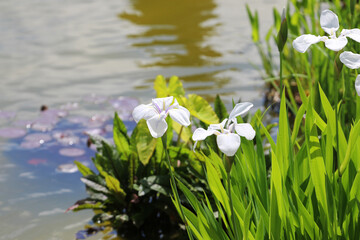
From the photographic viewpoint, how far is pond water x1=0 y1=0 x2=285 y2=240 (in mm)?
2686

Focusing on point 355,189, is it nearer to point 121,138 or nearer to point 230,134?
point 230,134

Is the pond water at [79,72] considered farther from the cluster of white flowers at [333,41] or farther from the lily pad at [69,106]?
the cluster of white flowers at [333,41]

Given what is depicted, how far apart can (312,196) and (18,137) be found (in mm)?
2221

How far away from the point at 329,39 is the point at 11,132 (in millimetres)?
2476

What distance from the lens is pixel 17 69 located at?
4.21m

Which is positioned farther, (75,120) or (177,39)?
(177,39)

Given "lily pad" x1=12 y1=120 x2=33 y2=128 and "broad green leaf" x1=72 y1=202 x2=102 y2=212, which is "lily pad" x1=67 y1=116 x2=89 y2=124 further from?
"broad green leaf" x1=72 y1=202 x2=102 y2=212

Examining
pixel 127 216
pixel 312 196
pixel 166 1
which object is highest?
pixel 166 1

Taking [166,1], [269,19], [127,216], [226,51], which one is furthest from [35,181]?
[166,1]

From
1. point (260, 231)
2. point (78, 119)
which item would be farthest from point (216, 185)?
point (78, 119)

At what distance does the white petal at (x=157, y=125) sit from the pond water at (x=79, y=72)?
4.34 feet

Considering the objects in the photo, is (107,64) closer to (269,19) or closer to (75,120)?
(75,120)

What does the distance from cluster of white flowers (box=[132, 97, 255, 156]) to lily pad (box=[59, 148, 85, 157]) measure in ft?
6.20

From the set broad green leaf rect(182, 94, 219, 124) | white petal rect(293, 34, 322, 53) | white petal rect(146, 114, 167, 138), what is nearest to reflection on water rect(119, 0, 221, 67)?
broad green leaf rect(182, 94, 219, 124)
